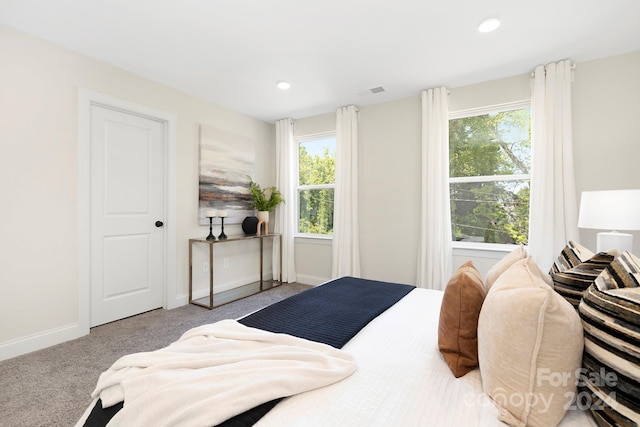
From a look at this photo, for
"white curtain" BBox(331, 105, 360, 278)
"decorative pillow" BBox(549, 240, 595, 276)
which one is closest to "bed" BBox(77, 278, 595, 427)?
"decorative pillow" BBox(549, 240, 595, 276)

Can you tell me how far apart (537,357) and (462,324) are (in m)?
0.30

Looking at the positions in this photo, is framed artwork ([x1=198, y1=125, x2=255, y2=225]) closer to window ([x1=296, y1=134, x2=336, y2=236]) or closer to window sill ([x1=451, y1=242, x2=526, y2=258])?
window ([x1=296, y1=134, x2=336, y2=236])

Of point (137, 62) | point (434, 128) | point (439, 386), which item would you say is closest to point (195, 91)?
point (137, 62)

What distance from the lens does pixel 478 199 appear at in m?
3.19

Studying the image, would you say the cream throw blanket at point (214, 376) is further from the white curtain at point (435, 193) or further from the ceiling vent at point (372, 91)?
the ceiling vent at point (372, 91)

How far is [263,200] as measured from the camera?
412 centimetres

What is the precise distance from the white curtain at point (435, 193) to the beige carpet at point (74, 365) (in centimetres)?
215

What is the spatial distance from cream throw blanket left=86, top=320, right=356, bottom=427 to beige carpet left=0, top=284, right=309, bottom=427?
3.62 ft

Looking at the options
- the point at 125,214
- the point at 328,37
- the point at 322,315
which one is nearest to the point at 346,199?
the point at 328,37

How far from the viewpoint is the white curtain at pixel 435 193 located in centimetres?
318

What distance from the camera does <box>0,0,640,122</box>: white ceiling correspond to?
196 centimetres

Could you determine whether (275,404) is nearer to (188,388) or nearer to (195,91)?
(188,388)

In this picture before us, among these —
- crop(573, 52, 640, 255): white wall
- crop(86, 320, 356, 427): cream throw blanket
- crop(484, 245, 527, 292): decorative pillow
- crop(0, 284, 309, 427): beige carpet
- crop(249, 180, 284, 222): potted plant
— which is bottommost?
crop(0, 284, 309, 427): beige carpet

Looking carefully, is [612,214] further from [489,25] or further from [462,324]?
[462,324]
